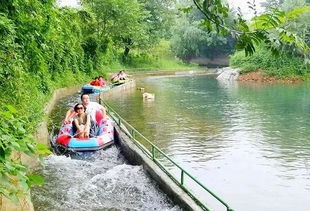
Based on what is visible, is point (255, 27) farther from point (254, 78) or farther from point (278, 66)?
point (278, 66)

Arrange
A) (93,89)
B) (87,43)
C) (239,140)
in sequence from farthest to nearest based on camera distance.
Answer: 1. (87,43)
2. (93,89)
3. (239,140)

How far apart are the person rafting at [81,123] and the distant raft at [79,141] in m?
0.18

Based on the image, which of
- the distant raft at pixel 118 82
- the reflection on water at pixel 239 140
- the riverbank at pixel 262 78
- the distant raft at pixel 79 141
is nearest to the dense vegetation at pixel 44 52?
the distant raft at pixel 79 141

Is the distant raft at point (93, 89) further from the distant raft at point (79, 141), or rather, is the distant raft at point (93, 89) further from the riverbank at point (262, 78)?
the riverbank at point (262, 78)

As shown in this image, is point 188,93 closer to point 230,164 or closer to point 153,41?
point 230,164

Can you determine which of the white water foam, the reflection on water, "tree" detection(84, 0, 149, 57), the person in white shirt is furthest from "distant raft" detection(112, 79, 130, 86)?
the white water foam

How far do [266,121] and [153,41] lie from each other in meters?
36.9

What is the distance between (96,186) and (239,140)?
6656 mm

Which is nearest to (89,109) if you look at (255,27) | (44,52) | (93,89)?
(44,52)

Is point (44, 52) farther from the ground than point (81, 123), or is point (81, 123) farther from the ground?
point (44, 52)

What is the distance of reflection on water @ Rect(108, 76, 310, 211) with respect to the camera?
9.40 meters

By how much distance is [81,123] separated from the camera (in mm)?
12477

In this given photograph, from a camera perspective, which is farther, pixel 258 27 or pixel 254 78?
pixel 254 78

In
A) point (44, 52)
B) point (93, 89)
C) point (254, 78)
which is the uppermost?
point (44, 52)
